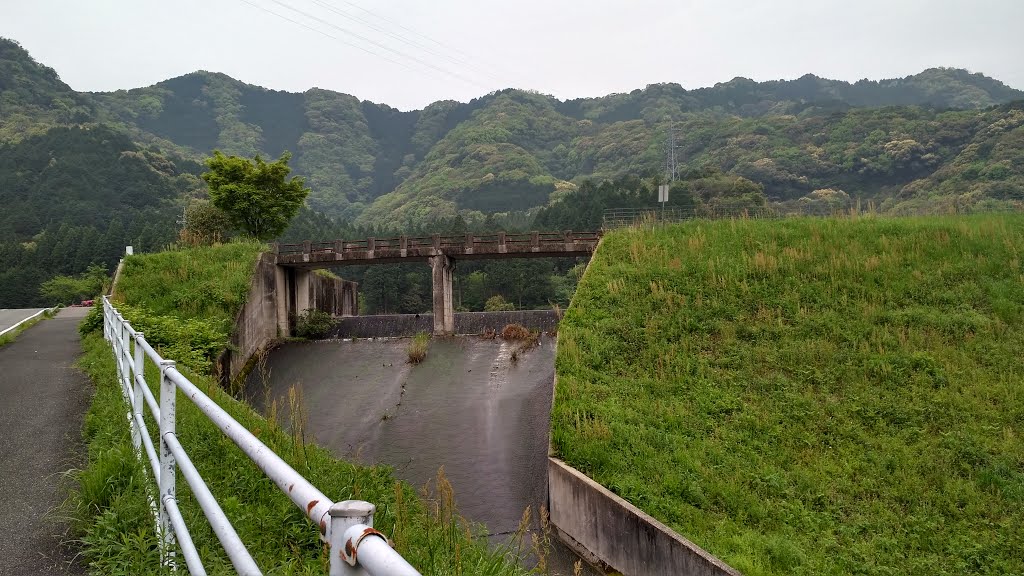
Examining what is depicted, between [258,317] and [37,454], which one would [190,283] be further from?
[37,454]

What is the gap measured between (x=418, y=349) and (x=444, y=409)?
541 centimetres

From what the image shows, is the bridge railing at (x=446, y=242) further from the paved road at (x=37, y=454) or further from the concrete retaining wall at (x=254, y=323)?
the paved road at (x=37, y=454)

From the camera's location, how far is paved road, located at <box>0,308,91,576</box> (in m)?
3.47

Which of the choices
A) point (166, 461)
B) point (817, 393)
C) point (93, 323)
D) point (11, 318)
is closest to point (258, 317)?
point (11, 318)

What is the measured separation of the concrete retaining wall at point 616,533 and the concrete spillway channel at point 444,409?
24.1 inches

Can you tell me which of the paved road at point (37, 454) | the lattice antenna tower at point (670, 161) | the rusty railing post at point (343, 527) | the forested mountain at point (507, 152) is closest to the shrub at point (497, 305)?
the forested mountain at point (507, 152)

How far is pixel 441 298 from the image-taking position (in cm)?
2606

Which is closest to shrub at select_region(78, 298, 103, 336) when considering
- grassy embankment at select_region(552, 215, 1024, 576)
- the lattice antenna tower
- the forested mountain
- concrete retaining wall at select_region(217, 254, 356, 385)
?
concrete retaining wall at select_region(217, 254, 356, 385)

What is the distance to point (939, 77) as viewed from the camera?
578ft

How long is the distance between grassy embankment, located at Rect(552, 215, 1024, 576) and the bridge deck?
7.01 metres

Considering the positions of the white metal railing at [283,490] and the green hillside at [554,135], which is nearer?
the white metal railing at [283,490]

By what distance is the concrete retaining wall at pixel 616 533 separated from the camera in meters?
7.87

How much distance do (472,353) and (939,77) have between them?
215472 mm

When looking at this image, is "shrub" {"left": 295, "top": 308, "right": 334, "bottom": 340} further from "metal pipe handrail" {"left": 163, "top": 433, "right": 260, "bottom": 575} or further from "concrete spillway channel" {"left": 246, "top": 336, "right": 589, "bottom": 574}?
"metal pipe handrail" {"left": 163, "top": 433, "right": 260, "bottom": 575}
